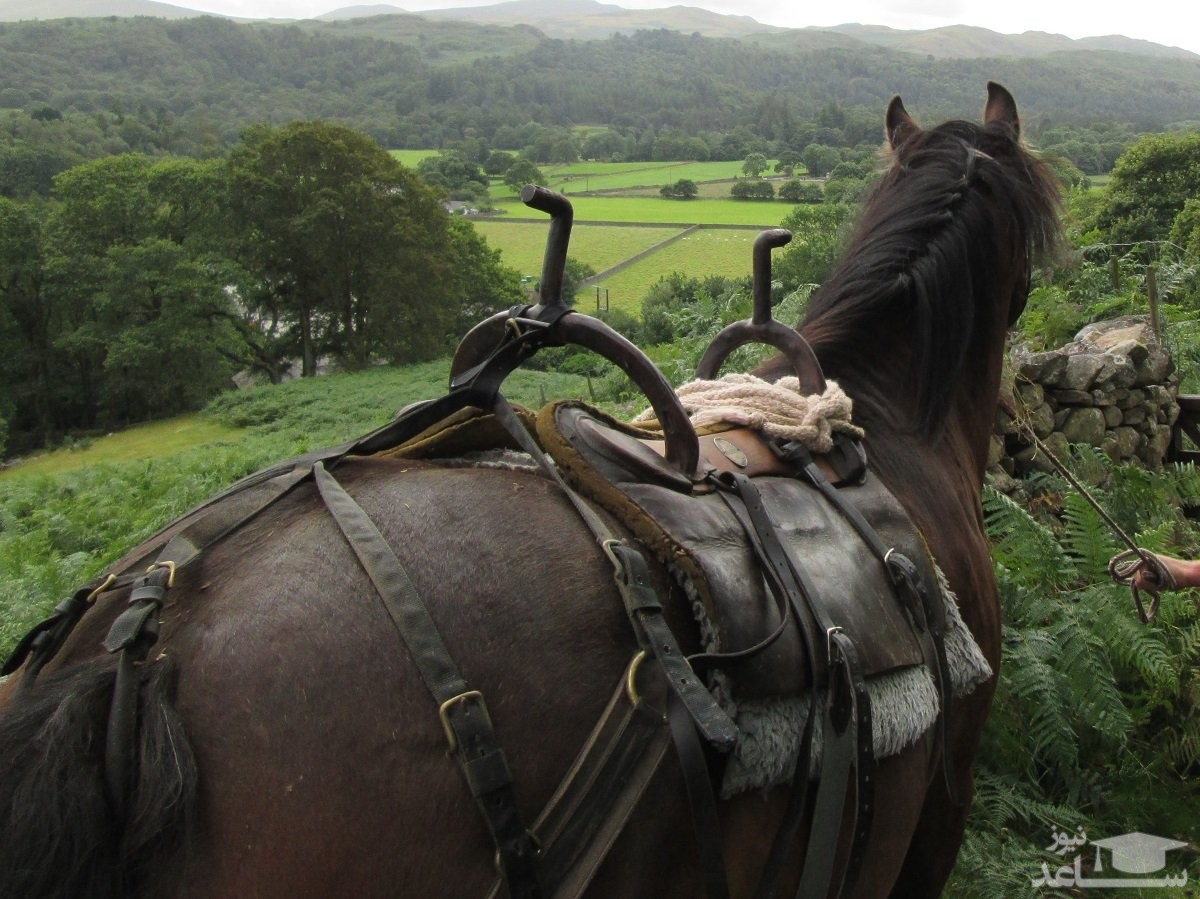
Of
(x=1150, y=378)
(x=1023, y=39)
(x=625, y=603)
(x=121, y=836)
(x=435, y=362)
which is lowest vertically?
(x=435, y=362)

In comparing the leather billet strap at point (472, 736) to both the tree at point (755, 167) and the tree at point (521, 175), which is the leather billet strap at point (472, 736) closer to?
the tree at point (755, 167)

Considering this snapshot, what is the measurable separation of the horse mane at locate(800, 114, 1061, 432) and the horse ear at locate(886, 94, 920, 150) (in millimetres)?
127

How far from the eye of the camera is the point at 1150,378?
6293 mm

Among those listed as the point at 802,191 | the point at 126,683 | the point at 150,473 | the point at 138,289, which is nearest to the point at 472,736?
the point at 126,683

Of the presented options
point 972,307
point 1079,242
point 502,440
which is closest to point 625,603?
point 502,440

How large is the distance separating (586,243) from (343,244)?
9.89 meters

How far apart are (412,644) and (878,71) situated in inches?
4714

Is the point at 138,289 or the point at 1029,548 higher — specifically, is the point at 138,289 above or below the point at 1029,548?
below

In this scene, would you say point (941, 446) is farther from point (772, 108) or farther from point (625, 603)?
point (772, 108)

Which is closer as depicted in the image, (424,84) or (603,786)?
(603,786)

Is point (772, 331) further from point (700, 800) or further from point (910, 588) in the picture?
point (700, 800)

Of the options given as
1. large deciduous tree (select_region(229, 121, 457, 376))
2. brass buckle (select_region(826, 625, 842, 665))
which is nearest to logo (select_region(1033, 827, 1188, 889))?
brass buckle (select_region(826, 625, 842, 665))

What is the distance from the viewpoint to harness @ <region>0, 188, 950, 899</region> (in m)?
1.23

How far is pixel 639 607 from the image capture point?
1.36 m
